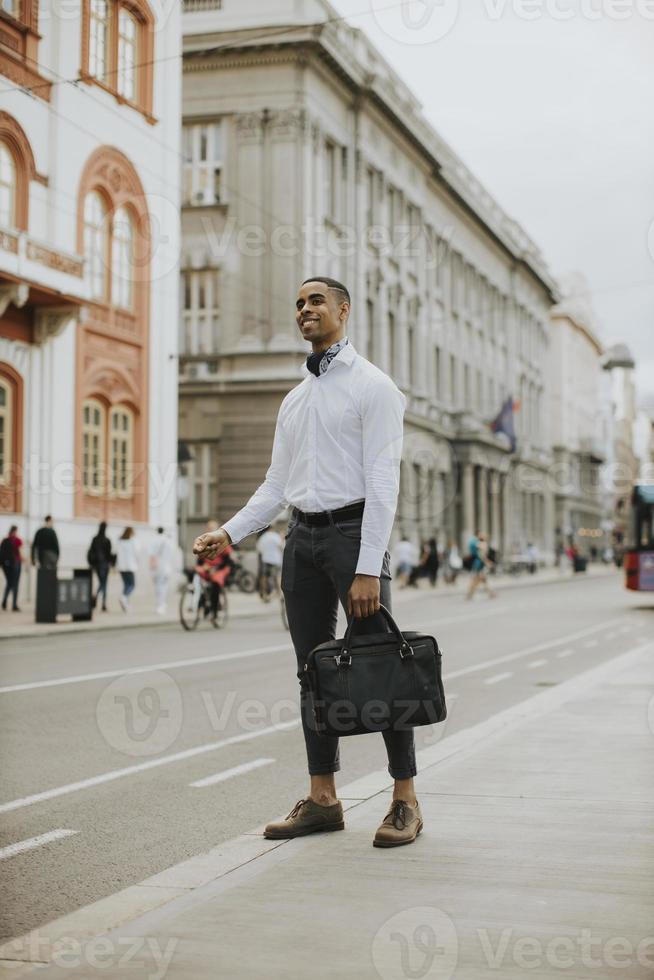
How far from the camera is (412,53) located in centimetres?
612

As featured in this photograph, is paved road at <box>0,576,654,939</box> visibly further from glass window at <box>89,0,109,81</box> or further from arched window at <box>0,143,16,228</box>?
arched window at <box>0,143,16,228</box>

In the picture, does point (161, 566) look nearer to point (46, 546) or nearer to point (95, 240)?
point (46, 546)

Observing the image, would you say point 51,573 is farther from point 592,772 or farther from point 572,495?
point 572,495

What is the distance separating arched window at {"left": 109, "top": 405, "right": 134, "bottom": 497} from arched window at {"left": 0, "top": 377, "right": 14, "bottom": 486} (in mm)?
3622

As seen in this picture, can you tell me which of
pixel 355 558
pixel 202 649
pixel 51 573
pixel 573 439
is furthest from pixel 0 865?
pixel 573 439

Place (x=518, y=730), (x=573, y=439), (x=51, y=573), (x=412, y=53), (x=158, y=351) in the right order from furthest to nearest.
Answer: (x=573, y=439) < (x=158, y=351) < (x=51, y=573) < (x=518, y=730) < (x=412, y=53)

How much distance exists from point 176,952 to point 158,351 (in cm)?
2775

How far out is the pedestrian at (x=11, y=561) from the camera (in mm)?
22906

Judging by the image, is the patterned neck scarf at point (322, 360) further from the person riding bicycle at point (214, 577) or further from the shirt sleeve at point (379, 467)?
the person riding bicycle at point (214, 577)

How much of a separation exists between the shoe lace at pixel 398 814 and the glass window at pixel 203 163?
121 feet

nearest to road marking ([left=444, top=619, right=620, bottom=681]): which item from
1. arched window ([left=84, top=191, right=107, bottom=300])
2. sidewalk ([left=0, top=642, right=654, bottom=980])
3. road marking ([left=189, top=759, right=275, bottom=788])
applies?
road marking ([left=189, top=759, right=275, bottom=788])

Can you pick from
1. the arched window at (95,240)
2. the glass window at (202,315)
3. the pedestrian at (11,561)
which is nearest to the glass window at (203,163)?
A: the glass window at (202,315)

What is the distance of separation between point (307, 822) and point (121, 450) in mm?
24552

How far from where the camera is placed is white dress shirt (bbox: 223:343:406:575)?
4793mm
